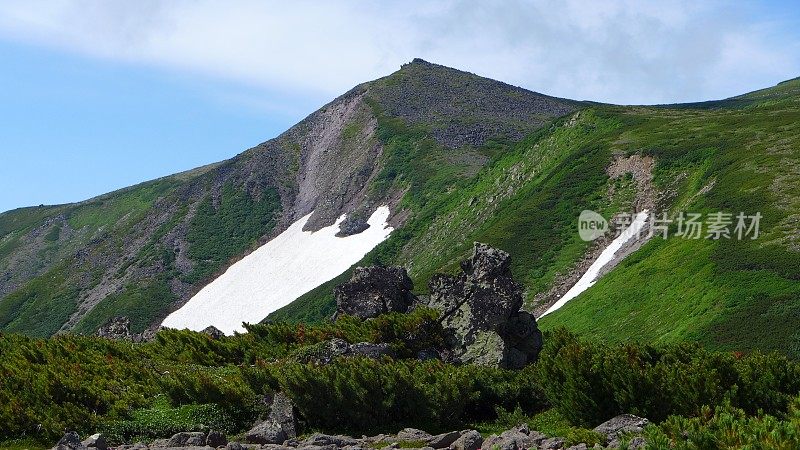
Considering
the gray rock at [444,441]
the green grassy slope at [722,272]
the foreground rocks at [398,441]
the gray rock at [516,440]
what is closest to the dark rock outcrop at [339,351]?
the foreground rocks at [398,441]

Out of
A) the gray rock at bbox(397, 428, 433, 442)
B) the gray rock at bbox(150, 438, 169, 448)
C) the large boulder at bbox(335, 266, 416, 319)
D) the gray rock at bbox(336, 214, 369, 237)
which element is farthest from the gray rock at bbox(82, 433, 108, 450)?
the gray rock at bbox(336, 214, 369, 237)

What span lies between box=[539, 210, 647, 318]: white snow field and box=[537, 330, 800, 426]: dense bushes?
33427 millimetres

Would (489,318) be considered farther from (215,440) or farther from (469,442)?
(215,440)

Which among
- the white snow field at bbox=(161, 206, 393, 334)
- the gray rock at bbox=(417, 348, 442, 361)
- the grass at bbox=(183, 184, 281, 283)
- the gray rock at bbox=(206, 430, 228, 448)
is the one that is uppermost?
the grass at bbox=(183, 184, 281, 283)

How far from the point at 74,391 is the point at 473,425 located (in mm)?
14073

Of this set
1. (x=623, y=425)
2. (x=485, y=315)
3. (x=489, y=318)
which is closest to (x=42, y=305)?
(x=485, y=315)

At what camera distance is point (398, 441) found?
963 inches

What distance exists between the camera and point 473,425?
27828 mm

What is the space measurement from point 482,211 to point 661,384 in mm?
68890

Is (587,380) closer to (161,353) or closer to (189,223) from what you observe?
(161,353)

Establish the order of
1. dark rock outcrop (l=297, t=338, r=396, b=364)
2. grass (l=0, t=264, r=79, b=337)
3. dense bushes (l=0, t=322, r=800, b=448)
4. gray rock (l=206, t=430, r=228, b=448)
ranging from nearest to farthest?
gray rock (l=206, t=430, r=228, b=448)
dense bushes (l=0, t=322, r=800, b=448)
dark rock outcrop (l=297, t=338, r=396, b=364)
grass (l=0, t=264, r=79, b=337)

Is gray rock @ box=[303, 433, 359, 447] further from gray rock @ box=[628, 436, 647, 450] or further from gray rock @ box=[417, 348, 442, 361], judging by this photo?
gray rock @ box=[417, 348, 442, 361]

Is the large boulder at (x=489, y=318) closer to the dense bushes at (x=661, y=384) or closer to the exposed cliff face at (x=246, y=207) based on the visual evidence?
the dense bushes at (x=661, y=384)

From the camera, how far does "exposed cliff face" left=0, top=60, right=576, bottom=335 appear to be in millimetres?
121000
